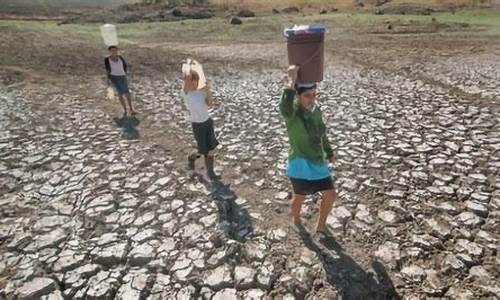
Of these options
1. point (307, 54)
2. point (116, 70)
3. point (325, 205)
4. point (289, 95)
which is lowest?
point (325, 205)

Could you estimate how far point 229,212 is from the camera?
5023mm

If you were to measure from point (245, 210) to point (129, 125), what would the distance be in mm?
4313

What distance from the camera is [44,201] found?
17.5 feet

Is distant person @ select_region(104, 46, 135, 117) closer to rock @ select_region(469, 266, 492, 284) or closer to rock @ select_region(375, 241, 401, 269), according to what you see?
rock @ select_region(375, 241, 401, 269)

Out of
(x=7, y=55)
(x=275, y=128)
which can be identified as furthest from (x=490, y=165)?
(x=7, y=55)

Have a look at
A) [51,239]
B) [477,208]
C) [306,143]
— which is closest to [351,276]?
[306,143]

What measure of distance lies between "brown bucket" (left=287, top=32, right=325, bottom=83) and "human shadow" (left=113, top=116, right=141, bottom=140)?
4798 millimetres

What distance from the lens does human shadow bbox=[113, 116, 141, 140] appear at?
7656 mm

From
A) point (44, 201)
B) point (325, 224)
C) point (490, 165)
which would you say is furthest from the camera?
point (490, 165)

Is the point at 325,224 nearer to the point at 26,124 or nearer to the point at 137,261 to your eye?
the point at 137,261

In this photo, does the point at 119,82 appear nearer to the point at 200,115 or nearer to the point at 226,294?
the point at 200,115

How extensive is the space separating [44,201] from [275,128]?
436 cm

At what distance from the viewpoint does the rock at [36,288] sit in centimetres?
373

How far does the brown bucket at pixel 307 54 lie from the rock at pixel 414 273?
217 cm
